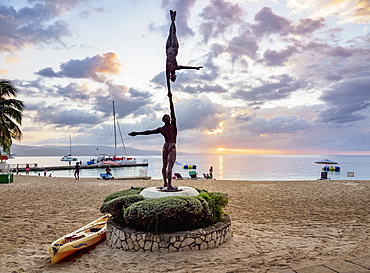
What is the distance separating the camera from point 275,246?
22.0 feet

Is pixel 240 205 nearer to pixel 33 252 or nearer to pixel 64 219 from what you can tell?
pixel 64 219

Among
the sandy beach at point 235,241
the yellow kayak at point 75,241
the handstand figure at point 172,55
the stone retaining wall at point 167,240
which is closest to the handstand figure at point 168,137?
the handstand figure at point 172,55

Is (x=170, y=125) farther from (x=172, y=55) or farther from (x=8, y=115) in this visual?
(x=8, y=115)

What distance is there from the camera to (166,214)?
6.22m

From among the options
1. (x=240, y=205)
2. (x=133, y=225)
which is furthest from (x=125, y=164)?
(x=133, y=225)

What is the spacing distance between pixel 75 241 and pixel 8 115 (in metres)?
25.1

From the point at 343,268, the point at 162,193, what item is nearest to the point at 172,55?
the point at 162,193

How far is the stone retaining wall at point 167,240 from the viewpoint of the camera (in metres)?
6.23

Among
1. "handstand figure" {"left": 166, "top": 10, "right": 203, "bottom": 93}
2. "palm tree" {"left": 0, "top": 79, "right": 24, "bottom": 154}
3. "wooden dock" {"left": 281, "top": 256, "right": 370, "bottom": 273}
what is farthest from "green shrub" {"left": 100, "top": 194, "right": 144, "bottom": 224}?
"palm tree" {"left": 0, "top": 79, "right": 24, "bottom": 154}

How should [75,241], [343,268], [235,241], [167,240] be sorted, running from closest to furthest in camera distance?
[343,268], [167,240], [75,241], [235,241]

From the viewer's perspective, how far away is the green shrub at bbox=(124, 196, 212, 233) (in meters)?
6.28

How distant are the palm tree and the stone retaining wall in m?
24.4

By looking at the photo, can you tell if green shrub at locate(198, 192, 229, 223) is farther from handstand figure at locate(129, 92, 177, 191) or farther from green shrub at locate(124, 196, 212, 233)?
handstand figure at locate(129, 92, 177, 191)

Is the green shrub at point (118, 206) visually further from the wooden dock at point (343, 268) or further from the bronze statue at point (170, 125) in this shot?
the wooden dock at point (343, 268)
